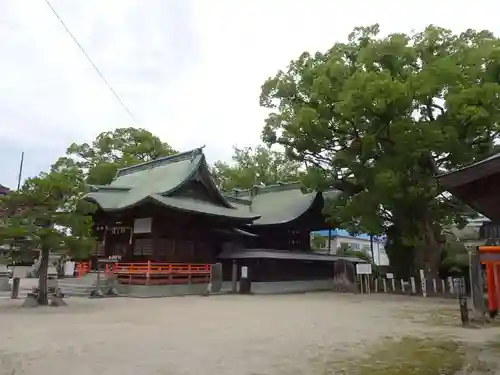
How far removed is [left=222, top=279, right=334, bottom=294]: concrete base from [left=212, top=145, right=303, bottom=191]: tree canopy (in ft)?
53.4

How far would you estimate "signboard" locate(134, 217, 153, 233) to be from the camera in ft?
73.5

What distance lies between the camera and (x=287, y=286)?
1033 inches

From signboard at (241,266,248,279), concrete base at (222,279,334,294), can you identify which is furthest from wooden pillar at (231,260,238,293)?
concrete base at (222,279,334,294)

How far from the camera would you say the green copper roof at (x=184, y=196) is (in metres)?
23.1

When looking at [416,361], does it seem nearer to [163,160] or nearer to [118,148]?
[163,160]

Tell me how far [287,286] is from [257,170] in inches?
851

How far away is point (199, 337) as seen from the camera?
8.88 meters

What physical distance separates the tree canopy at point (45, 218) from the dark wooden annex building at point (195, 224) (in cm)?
617

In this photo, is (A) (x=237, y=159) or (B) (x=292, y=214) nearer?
(B) (x=292, y=214)

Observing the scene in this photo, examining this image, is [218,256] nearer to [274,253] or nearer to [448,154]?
[274,253]

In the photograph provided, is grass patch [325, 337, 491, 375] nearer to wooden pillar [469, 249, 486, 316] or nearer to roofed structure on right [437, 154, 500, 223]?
wooden pillar [469, 249, 486, 316]

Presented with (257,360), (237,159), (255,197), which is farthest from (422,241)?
(237,159)

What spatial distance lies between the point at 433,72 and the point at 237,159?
3064 cm

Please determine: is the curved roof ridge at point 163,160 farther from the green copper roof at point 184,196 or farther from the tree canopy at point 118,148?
the tree canopy at point 118,148
